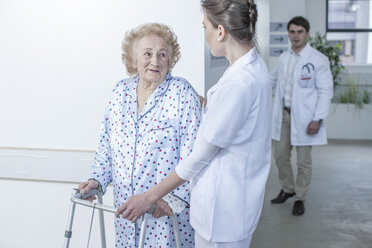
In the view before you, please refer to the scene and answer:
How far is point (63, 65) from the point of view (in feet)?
10.6

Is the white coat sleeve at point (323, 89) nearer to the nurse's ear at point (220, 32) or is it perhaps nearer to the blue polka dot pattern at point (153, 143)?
the blue polka dot pattern at point (153, 143)

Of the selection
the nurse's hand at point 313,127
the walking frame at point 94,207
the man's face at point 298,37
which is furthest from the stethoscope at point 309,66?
the walking frame at point 94,207

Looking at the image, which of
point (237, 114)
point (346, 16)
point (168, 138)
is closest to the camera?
point (237, 114)

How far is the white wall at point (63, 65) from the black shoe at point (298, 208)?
2.30 metres

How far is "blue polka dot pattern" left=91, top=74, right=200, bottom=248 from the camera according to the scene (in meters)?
2.30

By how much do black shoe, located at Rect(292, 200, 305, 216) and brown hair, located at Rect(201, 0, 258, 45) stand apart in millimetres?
3333

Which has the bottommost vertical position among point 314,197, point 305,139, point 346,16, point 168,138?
point 314,197

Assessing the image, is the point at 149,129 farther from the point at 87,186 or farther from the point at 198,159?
the point at 198,159

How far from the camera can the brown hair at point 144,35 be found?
93.3 inches

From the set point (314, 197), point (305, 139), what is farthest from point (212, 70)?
point (314, 197)

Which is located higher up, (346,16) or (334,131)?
(346,16)

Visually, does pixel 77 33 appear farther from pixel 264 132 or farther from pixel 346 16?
pixel 346 16

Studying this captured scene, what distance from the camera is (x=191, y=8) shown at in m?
3.03

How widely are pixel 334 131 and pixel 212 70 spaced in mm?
6026
